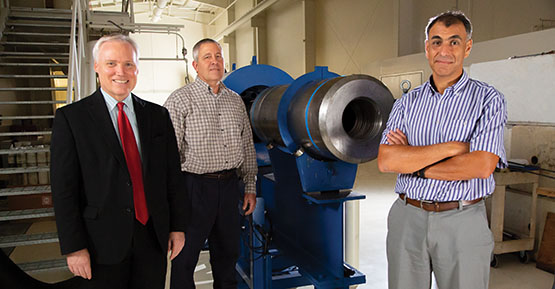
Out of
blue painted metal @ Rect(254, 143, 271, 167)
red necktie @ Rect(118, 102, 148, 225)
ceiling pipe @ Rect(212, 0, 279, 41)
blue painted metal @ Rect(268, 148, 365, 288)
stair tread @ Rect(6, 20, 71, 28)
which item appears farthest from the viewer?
ceiling pipe @ Rect(212, 0, 279, 41)

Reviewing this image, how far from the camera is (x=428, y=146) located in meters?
1.43

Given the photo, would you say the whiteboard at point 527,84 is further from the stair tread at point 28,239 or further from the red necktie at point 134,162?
the stair tread at point 28,239

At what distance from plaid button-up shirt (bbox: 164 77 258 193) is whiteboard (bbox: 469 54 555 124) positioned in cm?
236

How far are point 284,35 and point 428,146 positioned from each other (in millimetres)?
9903

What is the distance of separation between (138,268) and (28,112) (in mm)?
6349

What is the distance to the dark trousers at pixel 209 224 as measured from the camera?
7.02ft

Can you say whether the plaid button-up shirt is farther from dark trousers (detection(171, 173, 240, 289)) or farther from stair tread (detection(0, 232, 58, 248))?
stair tread (detection(0, 232, 58, 248))

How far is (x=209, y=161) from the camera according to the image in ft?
7.02

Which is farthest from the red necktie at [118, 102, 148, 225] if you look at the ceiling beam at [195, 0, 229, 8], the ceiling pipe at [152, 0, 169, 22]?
the ceiling beam at [195, 0, 229, 8]

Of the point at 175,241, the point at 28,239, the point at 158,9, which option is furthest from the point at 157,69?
the point at 175,241

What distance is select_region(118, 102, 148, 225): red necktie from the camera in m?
1.43

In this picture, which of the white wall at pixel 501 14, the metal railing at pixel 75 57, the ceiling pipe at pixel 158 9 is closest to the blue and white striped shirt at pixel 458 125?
the metal railing at pixel 75 57

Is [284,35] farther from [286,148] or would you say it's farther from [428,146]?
[428,146]

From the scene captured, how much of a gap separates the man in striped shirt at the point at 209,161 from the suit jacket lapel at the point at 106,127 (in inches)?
29.1
